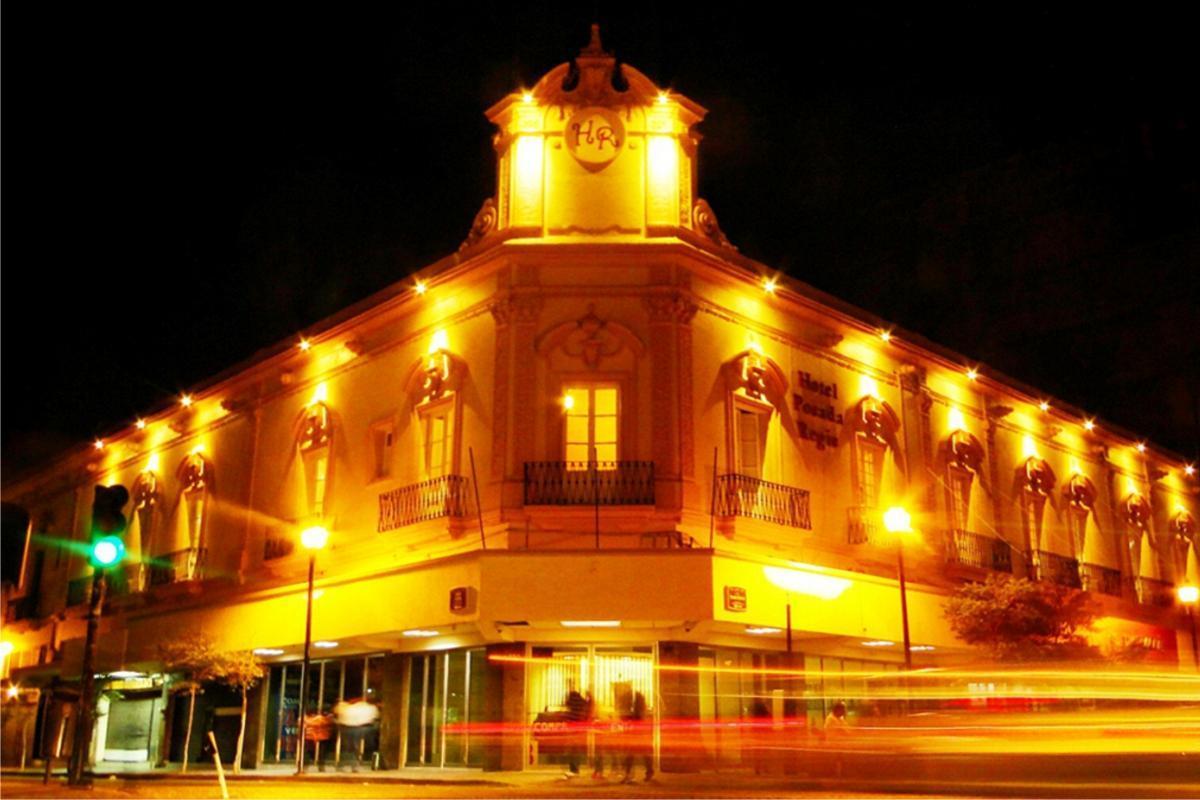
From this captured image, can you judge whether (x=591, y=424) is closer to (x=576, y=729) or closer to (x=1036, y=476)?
(x=576, y=729)

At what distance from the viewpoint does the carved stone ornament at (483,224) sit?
22547 mm

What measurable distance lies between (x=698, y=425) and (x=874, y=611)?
5.24 metres

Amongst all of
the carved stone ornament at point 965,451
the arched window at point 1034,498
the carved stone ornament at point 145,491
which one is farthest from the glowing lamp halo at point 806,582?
the carved stone ornament at point 145,491

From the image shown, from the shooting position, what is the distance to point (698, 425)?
69.3 feet

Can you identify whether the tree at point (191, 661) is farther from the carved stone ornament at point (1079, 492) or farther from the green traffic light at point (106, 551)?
the carved stone ornament at point (1079, 492)

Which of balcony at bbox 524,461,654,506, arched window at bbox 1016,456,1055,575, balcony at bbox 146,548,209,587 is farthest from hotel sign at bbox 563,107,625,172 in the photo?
arched window at bbox 1016,456,1055,575

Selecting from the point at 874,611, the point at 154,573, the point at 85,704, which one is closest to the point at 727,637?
the point at 874,611

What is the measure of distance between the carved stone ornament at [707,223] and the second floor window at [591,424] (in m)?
3.51

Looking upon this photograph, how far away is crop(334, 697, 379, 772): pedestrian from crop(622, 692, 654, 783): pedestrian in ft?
19.1

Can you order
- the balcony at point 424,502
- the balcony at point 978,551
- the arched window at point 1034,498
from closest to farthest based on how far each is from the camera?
the balcony at point 424,502 < the balcony at point 978,551 < the arched window at point 1034,498

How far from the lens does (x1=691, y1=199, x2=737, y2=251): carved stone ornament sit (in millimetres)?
22281

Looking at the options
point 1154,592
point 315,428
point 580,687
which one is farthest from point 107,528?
point 1154,592

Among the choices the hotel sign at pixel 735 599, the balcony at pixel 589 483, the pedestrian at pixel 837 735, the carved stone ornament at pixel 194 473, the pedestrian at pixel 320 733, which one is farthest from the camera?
the carved stone ornament at pixel 194 473

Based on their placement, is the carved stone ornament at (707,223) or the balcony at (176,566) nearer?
the carved stone ornament at (707,223)
